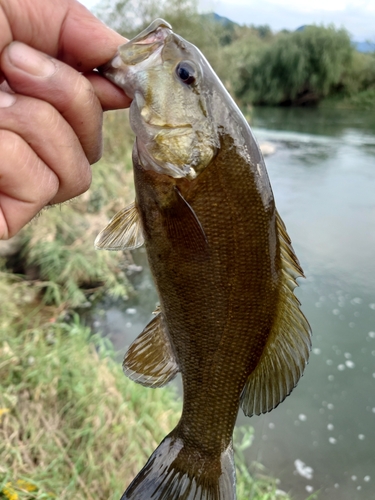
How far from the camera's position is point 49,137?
1.31 m

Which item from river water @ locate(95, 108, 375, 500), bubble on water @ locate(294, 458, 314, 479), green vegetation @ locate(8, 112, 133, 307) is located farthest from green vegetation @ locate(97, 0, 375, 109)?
bubble on water @ locate(294, 458, 314, 479)

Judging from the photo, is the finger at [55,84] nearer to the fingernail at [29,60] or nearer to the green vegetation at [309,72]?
the fingernail at [29,60]

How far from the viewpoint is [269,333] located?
143 cm

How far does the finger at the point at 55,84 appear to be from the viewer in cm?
119

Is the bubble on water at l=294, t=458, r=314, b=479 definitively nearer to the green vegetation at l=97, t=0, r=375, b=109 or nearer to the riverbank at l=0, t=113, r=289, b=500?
the riverbank at l=0, t=113, r=289, b=500

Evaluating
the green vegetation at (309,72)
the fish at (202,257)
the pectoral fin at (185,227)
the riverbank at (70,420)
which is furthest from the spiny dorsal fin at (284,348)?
the green vegetation at (309,72)

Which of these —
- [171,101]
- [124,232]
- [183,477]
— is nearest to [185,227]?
[124,232]

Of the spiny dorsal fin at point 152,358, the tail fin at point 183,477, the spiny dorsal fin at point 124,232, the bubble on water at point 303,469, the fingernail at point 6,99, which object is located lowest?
the bubble on water at point 303,469

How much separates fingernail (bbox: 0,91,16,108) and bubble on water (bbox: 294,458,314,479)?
12.9 ft

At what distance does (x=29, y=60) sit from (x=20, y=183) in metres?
0.35

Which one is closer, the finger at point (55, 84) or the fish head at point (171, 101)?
the finger at point (55, 84)

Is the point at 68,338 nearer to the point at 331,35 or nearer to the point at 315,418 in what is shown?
the point at 315,418

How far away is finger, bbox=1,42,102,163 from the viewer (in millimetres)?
1194

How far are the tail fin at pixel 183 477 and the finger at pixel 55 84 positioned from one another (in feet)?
3.73
